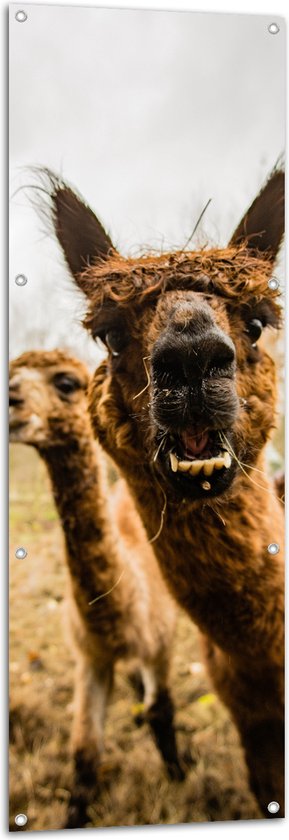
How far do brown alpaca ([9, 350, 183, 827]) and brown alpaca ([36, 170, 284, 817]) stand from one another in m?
0.17

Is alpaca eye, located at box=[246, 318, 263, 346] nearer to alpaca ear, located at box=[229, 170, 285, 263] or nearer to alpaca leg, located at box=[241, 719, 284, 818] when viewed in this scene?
alpaca ear, located at box=[229, 170, 285, 263]

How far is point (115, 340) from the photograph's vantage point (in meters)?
2.10

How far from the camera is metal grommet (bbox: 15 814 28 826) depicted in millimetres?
2281

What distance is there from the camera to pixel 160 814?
239 centimetres

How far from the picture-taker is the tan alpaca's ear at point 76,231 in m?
2.19

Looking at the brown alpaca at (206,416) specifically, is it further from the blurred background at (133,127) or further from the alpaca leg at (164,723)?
the alpaca leg at (164,723)

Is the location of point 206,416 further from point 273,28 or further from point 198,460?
point 273,28

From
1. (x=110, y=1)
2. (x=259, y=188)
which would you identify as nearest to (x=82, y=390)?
(x=259, y=188)

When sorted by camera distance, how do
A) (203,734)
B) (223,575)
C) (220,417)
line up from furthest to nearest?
1. (203,734)
2. (223,575)
3. (220,417)

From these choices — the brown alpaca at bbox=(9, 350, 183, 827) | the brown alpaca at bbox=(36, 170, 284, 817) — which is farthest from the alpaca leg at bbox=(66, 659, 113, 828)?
the brown alpaca at bbox=(36, 170, 284, 817)

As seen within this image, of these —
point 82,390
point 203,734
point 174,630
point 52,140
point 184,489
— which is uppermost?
point 52,140

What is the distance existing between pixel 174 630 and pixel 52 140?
1719mm

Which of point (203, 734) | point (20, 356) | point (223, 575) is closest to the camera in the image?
point (223, 575)

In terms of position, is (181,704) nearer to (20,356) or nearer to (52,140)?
(20,356)
